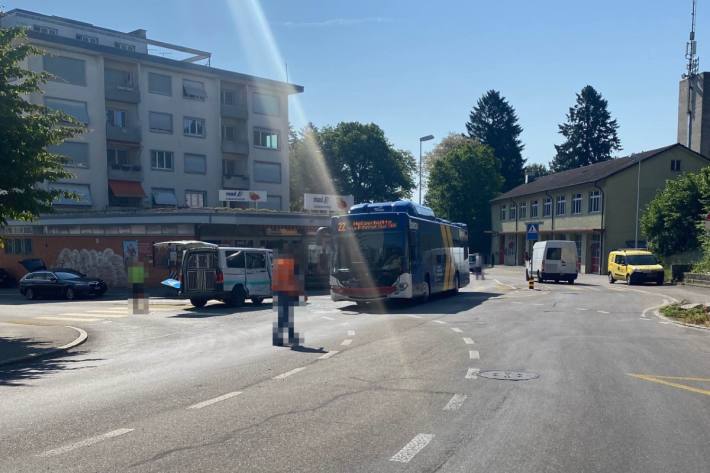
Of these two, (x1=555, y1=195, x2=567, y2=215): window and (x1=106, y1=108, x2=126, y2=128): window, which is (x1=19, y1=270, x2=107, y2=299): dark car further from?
(x1=555, y1=195, x2=567, y2=215): window

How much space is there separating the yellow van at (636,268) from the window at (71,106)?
123ft

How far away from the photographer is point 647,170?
166 ft

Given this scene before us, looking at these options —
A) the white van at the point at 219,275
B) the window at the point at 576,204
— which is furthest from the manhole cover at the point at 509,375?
the window at the point at 576,204

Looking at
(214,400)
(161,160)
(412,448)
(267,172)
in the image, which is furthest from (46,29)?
(412,448)

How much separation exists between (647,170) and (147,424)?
51417mm

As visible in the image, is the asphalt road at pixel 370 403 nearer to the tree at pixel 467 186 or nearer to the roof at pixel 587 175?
the roof at pixel 587 175

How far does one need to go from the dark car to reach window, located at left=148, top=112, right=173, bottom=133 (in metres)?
22.7

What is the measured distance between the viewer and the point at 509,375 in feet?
30.6

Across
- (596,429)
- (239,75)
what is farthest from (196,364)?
(239,75)

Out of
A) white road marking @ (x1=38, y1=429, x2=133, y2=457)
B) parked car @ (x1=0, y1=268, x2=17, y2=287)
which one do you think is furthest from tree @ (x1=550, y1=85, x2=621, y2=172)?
white road marking @ (x1=38, y1=429, x2=133, y2=457)

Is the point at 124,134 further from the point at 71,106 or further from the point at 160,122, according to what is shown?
the point at 71,106

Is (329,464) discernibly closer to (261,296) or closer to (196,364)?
(196,364)

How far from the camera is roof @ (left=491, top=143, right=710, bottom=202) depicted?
50.3 m

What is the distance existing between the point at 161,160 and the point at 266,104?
11.9 metres
